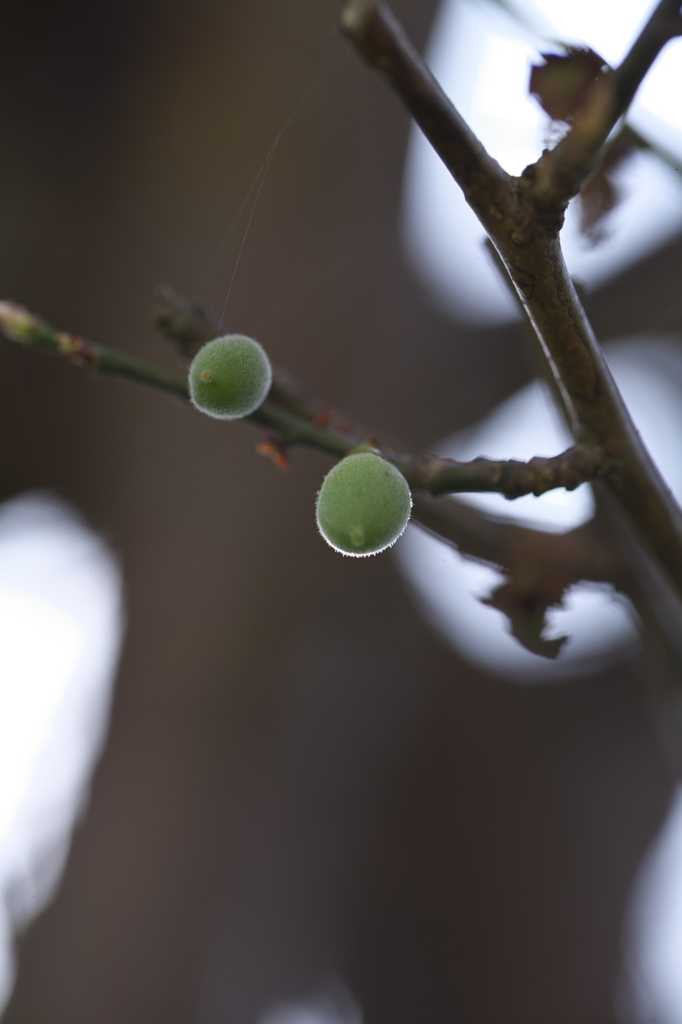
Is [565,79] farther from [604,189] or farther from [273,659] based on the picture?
[273,659]

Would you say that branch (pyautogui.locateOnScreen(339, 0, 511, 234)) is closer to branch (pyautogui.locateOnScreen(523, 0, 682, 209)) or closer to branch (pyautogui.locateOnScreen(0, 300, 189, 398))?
branch (pyautogui.locateOnScreen(523, 0, 682, 209))

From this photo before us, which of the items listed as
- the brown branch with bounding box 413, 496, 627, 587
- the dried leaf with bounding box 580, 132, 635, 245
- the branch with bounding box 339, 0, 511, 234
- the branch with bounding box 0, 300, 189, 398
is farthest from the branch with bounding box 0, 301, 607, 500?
the dried leaf with bounding box 580, 132, 635, 245

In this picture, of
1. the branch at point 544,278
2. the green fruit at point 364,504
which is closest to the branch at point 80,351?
the green fruit at point 364,504

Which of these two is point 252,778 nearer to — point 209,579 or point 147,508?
point 209,579

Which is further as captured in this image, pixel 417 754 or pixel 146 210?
pixel 417 754

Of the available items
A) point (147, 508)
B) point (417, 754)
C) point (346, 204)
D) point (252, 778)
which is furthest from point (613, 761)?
point (346, 204)

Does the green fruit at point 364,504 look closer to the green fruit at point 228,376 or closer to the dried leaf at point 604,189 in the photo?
the green fruit at point 228,376

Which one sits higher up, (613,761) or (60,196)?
(60,196)

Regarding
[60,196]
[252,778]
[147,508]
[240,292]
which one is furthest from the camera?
[147,508]

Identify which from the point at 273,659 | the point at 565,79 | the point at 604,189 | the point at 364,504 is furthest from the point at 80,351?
the point at 273,659
